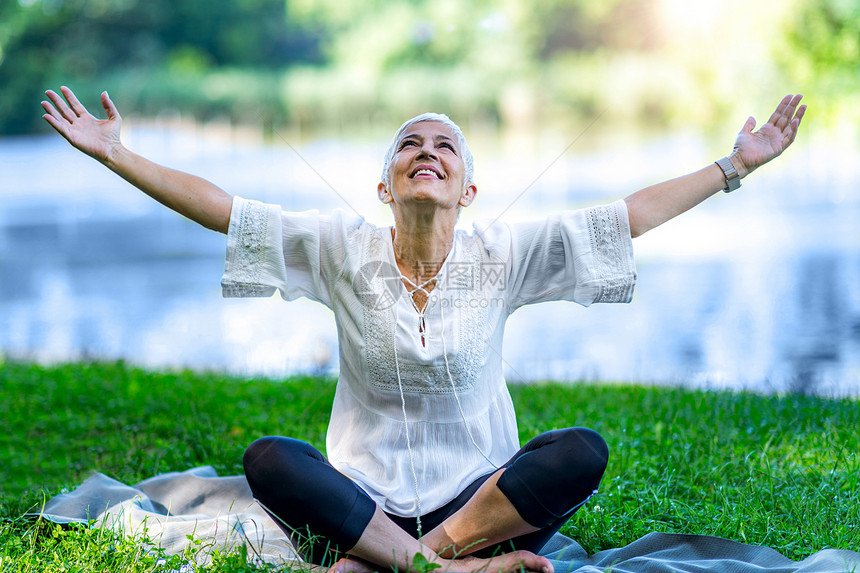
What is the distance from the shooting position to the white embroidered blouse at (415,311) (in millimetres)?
2457

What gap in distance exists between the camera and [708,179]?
2463mm

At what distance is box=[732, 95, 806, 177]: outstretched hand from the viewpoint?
249cm

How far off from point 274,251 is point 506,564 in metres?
1.07

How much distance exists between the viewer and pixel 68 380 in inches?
174

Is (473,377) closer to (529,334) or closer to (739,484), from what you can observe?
(739,484)

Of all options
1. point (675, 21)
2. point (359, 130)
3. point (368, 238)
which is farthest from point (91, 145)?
point (359, 130)

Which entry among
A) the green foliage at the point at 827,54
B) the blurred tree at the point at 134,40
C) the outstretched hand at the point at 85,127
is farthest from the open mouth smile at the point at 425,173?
the blurred tree at the point at 134,40

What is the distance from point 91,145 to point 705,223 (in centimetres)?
1343

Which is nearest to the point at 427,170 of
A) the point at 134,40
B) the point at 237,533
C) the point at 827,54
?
the point at 237,533

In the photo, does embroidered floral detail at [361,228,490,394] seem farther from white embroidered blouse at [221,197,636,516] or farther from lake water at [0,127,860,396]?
lake water at [0,127,860,396]

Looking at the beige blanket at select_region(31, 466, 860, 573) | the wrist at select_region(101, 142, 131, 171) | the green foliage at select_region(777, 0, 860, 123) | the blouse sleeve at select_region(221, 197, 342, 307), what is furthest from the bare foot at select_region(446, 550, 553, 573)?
the green foliage at select_region(777, 0, 860, 123)

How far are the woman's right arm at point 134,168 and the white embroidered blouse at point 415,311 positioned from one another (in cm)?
7

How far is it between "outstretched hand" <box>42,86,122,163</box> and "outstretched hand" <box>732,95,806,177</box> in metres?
1.77

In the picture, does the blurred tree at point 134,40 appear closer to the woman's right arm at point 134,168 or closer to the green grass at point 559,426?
the green grass at point 559,426
